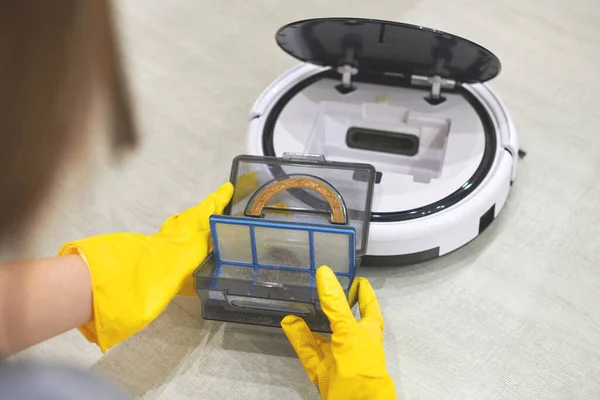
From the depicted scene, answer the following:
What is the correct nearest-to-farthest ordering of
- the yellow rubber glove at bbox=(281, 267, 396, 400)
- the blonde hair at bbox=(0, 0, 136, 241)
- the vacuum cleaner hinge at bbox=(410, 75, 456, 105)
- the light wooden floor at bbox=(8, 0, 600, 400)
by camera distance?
the blonde hair at bbox=(0, 0, 136, 241)
the yellow rubber glove at bbox=(281, 267, 396, 400)
the light wooden floor at bbox=(8, 0, 600, 400)
the vacuum cleaner hinge at bbox=(410, 75, 456, 105)

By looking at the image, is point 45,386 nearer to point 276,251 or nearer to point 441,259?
point 276,251

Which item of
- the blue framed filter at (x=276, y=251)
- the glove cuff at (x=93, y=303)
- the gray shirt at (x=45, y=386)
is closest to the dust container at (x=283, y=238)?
the blue framed filter at (x=276, y=251)

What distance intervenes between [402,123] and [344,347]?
0.40 metres

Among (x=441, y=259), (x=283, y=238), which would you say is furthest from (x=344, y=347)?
(x=441, y=259)

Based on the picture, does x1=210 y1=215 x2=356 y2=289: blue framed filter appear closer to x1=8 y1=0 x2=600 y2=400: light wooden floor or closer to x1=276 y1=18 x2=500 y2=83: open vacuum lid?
x1=8 y1=0 x2=600 y2=400: light wooden floor

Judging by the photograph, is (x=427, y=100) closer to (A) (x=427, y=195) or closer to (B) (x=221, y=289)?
(A) (x=427, y=195)

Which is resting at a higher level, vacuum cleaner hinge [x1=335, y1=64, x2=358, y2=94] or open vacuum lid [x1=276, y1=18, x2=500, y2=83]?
open vacuum lid [x1=276, y1=18, x2=500, y2=83]

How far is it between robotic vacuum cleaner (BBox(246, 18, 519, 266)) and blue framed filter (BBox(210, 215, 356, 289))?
3.2 inches

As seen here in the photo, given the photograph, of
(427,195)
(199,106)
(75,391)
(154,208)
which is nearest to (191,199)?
(154,208)

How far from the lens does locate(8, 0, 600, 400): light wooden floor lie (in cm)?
71

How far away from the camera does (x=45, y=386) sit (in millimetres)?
277

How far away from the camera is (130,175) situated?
0.93m

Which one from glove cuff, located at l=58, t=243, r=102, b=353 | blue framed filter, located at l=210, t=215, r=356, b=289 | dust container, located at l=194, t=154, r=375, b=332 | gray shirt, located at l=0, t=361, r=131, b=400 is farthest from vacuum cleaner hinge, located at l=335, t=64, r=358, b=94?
gray shirt, located at l=0, t=361, r=131, b=400

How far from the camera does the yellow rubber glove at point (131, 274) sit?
2.06ft
